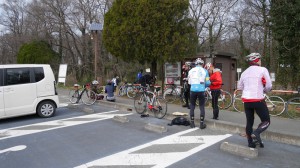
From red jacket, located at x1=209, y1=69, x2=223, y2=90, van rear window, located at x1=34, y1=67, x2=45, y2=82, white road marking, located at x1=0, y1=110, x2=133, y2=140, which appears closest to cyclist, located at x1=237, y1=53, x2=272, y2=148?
red jacket, located at x1=209, y1=69, x2=223, y2=90

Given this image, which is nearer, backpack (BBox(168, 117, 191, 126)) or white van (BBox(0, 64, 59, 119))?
backpack (BBox(168, 117, 191, 126))

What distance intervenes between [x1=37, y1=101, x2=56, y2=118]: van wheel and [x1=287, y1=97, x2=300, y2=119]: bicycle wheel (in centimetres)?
794

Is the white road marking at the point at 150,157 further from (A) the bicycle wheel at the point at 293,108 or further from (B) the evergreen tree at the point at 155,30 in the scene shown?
(B) the evergreen tree at the point at 155,30

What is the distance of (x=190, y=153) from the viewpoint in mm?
5340

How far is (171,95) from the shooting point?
12.6m

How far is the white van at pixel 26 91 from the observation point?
8.64 m

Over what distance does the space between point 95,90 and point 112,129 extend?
5.65 meters

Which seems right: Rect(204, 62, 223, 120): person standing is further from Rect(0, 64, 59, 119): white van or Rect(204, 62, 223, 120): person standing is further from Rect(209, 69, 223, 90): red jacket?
Rect(0, 64, 59, 119): white van

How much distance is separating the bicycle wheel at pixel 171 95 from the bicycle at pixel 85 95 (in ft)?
11.0

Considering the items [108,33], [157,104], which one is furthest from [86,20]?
[157,104]

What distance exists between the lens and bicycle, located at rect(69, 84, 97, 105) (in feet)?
41.3

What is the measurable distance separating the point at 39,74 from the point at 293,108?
27.5ft

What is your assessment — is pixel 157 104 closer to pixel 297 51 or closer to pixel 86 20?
pixel 297 51

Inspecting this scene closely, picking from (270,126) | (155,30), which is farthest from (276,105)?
(155,30)
